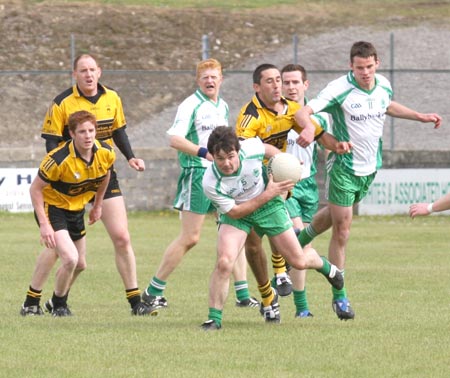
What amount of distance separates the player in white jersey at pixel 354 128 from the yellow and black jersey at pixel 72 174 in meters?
1.80

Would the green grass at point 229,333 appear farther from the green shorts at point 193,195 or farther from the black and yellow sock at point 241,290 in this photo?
the green shorts at point 193,195

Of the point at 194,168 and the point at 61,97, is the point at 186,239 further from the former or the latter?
the point at 61,97

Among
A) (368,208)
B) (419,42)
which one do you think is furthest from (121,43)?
(368,208)

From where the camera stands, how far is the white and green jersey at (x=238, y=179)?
9.16 metres

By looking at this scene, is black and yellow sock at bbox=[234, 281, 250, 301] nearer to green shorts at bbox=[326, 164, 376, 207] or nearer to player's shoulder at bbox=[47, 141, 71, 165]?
green shorts at bbox=[326, 164, 376, 207]

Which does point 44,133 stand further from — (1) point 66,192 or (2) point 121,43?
(2) point 121,43

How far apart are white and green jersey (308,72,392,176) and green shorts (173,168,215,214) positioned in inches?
52.8

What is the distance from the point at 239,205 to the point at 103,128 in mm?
1938

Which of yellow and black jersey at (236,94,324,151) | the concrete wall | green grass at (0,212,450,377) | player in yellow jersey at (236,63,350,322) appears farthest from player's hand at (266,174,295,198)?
the concrete wall

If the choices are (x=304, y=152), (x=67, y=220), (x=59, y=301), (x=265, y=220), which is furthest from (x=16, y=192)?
(x=265, y=220)

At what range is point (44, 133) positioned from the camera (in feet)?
34.3

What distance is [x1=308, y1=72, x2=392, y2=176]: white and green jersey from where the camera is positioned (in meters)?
10.6

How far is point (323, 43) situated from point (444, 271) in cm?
2151

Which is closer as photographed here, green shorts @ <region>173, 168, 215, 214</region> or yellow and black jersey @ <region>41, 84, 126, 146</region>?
yellow and black jersey @ <region>41, 84, 126, 146</region>
